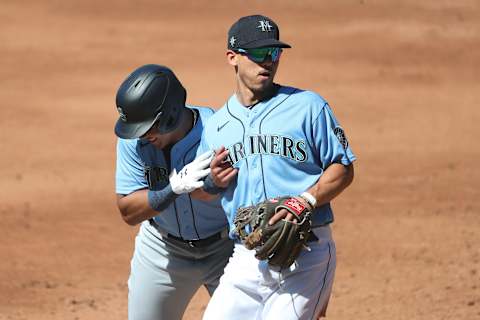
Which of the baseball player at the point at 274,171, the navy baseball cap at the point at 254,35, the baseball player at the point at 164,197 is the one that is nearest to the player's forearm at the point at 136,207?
the baseball player at the point at 164,197

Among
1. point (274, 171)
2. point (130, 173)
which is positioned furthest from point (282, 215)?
point (130, 173)

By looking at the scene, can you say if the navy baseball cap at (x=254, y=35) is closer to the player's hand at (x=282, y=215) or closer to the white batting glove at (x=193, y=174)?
the white batting glove at (x=193, y=174)

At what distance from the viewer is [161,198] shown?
5.53m

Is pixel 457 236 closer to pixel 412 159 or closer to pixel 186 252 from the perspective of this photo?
pixel 412 159

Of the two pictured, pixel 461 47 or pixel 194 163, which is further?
pixel 461 47

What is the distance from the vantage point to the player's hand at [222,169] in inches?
202

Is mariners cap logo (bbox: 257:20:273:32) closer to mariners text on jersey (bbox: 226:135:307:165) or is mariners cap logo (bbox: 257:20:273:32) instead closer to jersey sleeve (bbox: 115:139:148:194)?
mariners text on jersey (bbox: 226:135:307:165)

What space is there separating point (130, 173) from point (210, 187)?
0.74m

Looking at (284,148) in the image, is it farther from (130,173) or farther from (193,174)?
(130,173)

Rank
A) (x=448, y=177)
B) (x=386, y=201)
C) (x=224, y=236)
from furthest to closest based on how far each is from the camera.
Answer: (x=448, y=177), (x=386, y=201), (x=224, y=236)

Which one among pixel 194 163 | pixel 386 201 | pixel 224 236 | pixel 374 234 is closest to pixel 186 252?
pixel 224 236

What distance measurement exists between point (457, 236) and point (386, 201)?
147 cm

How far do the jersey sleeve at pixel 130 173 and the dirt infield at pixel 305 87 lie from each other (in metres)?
2.86

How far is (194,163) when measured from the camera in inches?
Answer: 211
